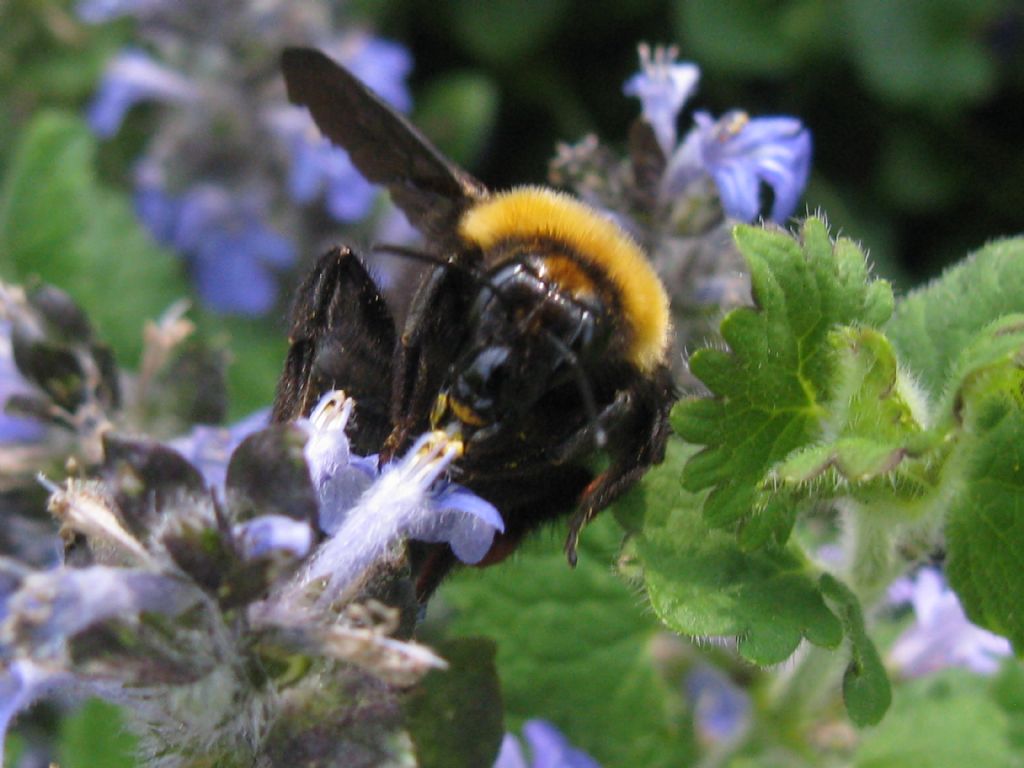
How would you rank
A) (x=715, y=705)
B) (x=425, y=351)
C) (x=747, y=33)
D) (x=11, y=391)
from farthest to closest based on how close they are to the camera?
(x=747, y=33)
(x=715, y=705)
(x=11, y=391)
(x=425, y=351)

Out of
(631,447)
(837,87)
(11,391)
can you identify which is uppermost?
(837,87)

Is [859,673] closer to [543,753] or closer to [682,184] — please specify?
[543,753]

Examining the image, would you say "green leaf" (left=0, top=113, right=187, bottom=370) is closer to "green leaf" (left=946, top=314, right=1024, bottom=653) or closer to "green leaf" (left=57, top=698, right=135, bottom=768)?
"green leaf" (left=57, top=698, right=135, bottom=768)

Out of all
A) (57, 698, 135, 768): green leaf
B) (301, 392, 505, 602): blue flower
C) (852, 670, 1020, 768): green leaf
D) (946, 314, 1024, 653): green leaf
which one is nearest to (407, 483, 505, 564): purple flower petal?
(301, 392, 505, 602): blue flower

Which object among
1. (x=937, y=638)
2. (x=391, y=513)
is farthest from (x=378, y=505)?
(x=937, y=638)

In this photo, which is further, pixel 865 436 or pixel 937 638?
pixel 937 638

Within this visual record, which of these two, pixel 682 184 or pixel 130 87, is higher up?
pixel 130 87

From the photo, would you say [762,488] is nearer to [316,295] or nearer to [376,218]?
[316,295]
